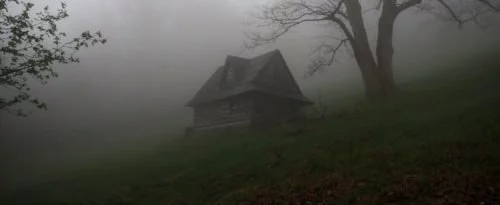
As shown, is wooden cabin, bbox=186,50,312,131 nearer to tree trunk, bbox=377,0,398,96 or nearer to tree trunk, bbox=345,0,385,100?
tree trunk, bbox=345,0,385,100

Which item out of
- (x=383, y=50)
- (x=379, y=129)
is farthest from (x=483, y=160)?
(x=383, y=50)

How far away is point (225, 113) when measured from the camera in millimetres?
35406

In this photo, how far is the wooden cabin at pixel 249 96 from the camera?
33.6 meters

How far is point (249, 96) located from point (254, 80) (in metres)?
1.27

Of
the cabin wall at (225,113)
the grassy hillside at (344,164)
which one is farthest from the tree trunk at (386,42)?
the cabin wall at (225,113)

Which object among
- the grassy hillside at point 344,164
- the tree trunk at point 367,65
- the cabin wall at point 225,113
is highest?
the tree trunk at point 367,65

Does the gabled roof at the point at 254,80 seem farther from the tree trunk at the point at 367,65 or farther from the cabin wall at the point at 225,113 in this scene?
the tree trunk at the point at 367,65

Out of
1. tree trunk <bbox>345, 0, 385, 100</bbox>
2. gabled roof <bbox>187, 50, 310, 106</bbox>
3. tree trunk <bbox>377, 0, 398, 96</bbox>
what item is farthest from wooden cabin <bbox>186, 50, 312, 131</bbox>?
tree trunk <bbox>377, 0, 398, 96</bbox>

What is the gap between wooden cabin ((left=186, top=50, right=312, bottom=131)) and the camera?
110 ft

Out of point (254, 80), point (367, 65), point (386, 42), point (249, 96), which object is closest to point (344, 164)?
point (367, 65)

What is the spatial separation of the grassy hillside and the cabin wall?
3425 mm

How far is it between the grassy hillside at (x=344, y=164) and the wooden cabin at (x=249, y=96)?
3847 mm

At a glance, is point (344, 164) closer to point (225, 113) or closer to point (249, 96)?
point (249, 96)

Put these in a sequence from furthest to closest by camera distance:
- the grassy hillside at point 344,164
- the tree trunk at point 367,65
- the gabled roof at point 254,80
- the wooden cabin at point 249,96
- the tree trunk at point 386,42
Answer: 1. the gabled roof at point 254,80
2. the wooden cabin at point 249,96
3. the tree trunk at point 386,42
4. the tree trunk at point 367,65
5. the grassy hillside at point 344,164
